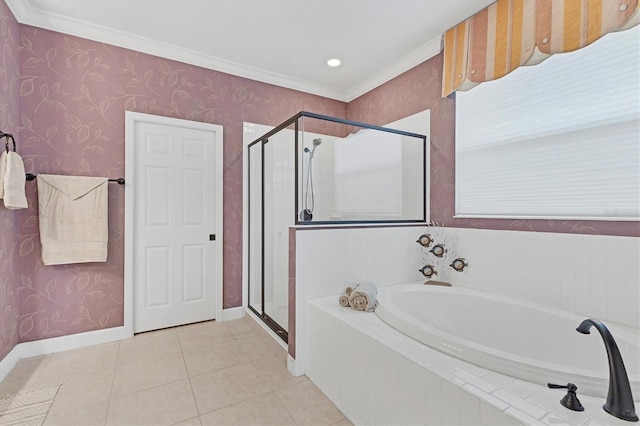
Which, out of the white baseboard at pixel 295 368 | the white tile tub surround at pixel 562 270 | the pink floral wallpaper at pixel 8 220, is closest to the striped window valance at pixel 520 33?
the white tile tub surround at pixel 562 270

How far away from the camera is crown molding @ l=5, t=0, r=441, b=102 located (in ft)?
7.64

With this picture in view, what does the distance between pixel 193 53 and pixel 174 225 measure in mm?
1667

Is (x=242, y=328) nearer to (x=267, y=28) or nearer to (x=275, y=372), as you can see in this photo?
(x=275, y=372)

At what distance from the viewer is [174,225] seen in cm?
287

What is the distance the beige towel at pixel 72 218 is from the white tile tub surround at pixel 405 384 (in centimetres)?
189

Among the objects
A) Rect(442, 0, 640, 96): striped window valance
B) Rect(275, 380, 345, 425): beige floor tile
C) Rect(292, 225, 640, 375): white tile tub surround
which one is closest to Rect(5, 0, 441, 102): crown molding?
Rect(442, 0, 640, 96): striped window valance

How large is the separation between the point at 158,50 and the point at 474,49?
2.72m

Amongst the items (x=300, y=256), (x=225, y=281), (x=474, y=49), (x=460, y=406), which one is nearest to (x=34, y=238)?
(x=225, y=281)

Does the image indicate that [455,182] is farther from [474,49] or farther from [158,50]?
[158,50]

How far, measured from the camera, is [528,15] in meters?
1.98

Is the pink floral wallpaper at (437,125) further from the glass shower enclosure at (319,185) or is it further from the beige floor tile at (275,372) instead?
the beige floor tile at (275,372)

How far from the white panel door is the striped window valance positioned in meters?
2.27

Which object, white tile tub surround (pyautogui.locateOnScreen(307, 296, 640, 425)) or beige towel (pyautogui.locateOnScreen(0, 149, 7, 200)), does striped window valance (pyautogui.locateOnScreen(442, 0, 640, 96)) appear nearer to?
white tile tub surround (pyautogui.locateOnScreen(307, 296, 640, 425))

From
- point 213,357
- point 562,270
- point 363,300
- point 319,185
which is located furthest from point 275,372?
point 562,270
